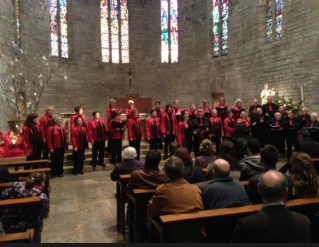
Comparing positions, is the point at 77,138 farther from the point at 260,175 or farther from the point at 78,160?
the point at 260,175

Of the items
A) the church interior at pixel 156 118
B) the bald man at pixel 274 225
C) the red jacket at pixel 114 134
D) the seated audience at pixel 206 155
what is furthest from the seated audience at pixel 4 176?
the red jacket at pixel 114 134

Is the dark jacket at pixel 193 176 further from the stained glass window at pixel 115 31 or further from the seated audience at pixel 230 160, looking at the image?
the stained glass window at pixel 115 31

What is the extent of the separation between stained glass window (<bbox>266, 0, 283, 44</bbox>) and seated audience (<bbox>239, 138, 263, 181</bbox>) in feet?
34.2

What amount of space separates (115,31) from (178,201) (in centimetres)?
1563

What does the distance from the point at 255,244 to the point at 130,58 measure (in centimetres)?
1622

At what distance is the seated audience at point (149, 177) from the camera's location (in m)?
3.29

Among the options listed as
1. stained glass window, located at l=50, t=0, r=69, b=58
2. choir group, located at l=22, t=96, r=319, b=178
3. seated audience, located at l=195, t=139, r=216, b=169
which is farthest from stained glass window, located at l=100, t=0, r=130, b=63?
seated audience, located at l=195, t=139, r=216, b=169

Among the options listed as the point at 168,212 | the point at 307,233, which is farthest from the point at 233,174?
the point at 307,233

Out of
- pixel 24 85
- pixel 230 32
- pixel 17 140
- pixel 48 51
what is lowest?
pixel 17 140

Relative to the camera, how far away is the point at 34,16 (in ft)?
42.2

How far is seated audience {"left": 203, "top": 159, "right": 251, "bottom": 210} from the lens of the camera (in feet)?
8.30

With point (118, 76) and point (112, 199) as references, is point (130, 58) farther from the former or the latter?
point (112, 199)

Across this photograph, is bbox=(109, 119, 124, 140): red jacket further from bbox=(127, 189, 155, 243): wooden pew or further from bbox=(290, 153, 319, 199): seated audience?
bbox=(290, 153, 319, 199): seated audience

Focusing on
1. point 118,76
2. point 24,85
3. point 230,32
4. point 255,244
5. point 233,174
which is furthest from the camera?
point 118,76
